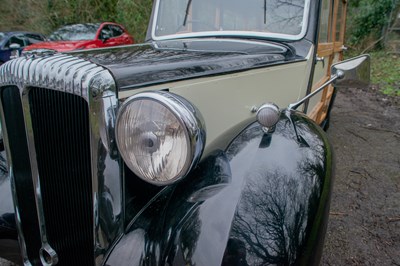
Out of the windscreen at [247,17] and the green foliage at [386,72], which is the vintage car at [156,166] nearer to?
the windscreen at [247,17]

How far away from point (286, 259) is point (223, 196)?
0.92 ft

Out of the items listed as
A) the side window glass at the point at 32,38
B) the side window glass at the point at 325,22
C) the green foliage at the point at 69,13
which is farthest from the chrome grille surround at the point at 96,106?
the green foliage at the point at 69,13

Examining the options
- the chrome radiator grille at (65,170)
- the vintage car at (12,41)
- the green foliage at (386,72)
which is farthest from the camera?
the vintage car at (12,41)

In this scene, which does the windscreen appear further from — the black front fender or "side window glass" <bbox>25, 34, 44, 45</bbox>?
"side window glass" <bbox>25, 34, 44, 45</bbox>

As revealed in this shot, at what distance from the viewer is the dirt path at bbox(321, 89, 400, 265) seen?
2.31 m

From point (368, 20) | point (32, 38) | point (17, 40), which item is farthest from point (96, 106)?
point (368, 20)

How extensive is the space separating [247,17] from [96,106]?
1.61 meters

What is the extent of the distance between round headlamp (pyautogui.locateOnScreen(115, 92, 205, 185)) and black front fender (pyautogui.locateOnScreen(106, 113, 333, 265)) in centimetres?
17

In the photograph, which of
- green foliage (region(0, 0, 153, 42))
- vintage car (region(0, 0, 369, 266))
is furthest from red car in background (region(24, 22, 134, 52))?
vintage car (region(0, 0, 369, 266))

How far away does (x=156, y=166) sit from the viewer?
3.68 feet

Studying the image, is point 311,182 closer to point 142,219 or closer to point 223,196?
point 223,196

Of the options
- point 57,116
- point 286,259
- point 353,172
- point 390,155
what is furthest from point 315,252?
point 390,155

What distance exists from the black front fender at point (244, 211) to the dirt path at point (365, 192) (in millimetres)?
1213

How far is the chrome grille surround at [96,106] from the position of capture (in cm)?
118
